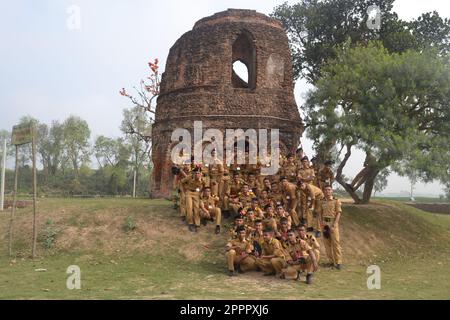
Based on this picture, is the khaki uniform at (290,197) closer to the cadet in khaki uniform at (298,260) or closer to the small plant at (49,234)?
the cadet in khaki uniform at (298,260)

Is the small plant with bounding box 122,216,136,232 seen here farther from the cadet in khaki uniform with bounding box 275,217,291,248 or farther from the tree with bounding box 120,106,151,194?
the tree with bounding box 120,106,151,194

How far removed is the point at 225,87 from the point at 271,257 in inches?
325

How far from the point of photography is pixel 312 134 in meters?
14.1

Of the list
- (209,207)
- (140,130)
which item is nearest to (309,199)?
(209,207)

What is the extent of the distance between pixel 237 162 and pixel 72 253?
19.9 ft

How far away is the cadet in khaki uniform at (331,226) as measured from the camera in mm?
8547

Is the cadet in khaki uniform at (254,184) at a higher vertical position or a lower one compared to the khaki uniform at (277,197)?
higher

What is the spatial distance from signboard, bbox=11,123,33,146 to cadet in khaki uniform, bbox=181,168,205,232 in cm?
358

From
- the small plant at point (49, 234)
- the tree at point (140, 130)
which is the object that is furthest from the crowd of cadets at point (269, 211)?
the tree at point (140, 130)

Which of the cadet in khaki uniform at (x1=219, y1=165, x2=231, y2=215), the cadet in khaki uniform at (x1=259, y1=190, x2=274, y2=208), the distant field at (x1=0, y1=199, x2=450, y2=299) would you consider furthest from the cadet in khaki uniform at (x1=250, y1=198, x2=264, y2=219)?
the cadet in khaki uniform at (x1=219, y1=165, x2=231, y2=215)

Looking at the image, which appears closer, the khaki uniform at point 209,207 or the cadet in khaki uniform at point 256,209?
the cadet in khaki uniform at point 256,209

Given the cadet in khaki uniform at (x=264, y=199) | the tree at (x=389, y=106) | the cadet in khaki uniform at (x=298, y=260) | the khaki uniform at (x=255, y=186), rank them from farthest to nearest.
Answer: the tree at (x=389, y=106)
the khaki uniform at (x=255, y=186)
the cadet in khaki uniform at (x=264, y=199)
the cadet in khaki uniform at (x=298, y=260)

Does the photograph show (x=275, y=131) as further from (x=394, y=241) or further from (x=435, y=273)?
(x=435, y=273)

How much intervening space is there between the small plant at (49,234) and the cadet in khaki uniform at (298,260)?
5.46 m
